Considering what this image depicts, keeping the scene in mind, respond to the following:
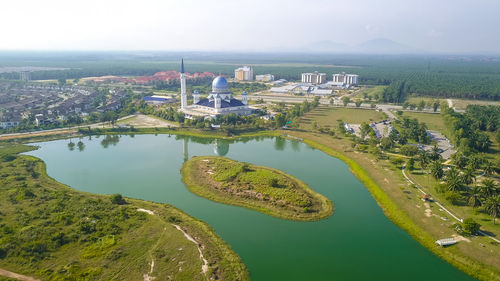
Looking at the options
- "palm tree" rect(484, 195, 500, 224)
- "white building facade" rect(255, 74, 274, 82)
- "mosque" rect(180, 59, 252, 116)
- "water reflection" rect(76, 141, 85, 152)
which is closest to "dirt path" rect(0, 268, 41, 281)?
"water reflection" rect(76, 141, 85, 152)

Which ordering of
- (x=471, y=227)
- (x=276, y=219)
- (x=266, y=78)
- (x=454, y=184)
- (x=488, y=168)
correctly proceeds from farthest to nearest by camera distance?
1. (x=266, y=78)
2. (x=488, y=168)
3. (x=454, y=184)
4. (x=276, y=219)
5. (x=471, y=227)

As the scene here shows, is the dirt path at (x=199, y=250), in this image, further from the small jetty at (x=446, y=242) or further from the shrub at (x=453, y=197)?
the shrub at (x=453, y=197)

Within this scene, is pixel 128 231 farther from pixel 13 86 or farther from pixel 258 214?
pixel 13 86

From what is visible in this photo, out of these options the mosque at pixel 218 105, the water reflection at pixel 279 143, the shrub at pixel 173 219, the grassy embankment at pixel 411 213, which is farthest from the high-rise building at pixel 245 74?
the shrub at pixel 173 219

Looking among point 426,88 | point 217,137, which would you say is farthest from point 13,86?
point 426,88

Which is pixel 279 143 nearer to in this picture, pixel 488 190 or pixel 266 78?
pixel 488 190

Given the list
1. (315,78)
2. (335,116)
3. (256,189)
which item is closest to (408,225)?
(256,189)

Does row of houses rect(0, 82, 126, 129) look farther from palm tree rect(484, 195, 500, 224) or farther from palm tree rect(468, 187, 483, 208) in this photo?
palm tree rect(484, 195, 500, 224)
